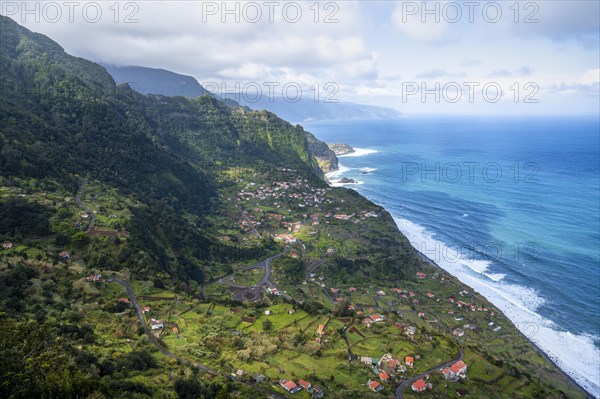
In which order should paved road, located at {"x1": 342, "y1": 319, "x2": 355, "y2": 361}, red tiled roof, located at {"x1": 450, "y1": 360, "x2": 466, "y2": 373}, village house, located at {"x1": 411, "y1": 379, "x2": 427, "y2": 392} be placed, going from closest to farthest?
village house, located at {"x1": 411, "y1": 379, "x2": 427, "y2": 392}, red tiled roof, located at {"x1": 450, "y1": 360, "x2": 466, "y2": 373}, paved road, located at {"x1": 342, "y1": 319, "x2": 355, "y2": 361}

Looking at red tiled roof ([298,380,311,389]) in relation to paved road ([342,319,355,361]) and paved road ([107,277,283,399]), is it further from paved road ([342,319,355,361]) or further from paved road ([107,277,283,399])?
paved road ([342,319,355,361])

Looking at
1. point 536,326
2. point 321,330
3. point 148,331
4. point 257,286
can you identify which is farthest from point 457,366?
point 148,331

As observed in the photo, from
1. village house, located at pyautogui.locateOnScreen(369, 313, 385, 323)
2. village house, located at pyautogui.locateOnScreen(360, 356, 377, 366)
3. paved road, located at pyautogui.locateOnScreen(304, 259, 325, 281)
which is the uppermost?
paved road, located at pyautogui.locateOnScreen(304, 259, 325, 281)

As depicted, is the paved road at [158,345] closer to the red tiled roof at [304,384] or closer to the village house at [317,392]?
the red tiled roof at [304,384]

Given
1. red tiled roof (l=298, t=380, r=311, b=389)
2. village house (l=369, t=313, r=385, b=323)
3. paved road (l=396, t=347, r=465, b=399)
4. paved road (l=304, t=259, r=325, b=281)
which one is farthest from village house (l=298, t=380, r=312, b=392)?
paved road (l=304, t=259, r=325, b=281)

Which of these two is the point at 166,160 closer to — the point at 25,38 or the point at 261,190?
the point at 261,190
